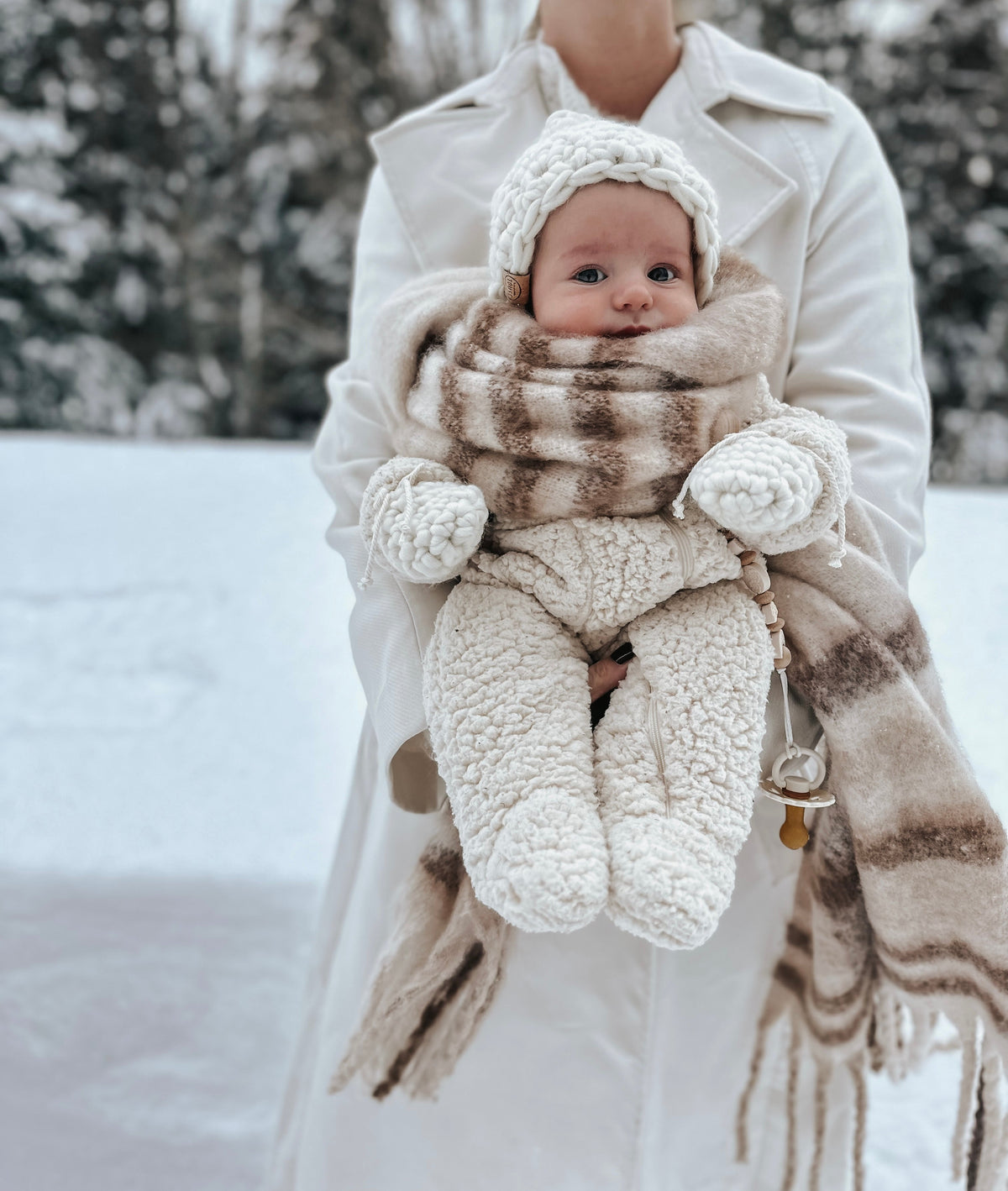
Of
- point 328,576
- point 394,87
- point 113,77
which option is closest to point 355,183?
point 394,87

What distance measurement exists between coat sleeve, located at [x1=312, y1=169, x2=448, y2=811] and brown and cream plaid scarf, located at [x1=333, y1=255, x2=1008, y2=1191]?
7 centimetres

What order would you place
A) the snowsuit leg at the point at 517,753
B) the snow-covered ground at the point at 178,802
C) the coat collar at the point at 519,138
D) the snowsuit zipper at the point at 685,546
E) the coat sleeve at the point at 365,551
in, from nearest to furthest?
the snowsuit leg at the point at 517,753 → the snowsuit zipper at the point at 685,546 → the coat sleeve at the point at 365,551 → the coat collar at the point at 519,138 → the snow-covered ground at the point at 178,802

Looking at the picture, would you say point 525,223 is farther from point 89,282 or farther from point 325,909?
point 89,282

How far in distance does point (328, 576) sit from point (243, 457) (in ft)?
2.71

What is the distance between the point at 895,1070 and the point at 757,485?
688mm

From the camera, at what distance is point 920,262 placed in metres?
5.28

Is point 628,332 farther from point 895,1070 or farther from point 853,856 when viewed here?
point 895,1070

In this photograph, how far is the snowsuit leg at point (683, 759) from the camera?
621mm

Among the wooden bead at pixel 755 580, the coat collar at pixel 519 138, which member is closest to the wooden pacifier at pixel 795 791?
the wooden bead at pixel 755 580

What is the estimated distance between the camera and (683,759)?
0.68 metres

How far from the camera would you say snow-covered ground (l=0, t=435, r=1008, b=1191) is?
150cm

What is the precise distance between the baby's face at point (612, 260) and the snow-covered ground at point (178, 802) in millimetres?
1274

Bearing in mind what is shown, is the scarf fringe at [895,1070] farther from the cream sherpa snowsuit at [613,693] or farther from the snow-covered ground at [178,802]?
the snow-covered ground at [178,802]

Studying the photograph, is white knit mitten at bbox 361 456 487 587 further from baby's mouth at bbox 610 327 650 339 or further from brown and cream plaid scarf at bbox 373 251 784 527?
baby's mouth at bbox 610 327 650 339
